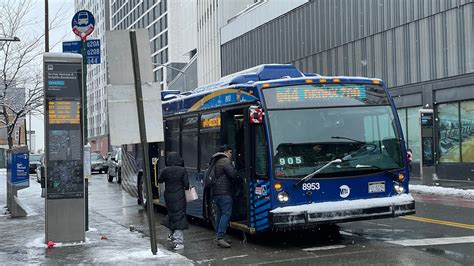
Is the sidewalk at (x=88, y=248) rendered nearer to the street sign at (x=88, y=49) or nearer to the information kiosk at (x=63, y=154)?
the information kiosk at (x=63, y=154)

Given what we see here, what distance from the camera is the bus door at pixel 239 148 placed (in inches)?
413

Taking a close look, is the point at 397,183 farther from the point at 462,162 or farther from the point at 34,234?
the point at 462,162

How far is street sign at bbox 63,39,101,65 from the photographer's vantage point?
1314 cm

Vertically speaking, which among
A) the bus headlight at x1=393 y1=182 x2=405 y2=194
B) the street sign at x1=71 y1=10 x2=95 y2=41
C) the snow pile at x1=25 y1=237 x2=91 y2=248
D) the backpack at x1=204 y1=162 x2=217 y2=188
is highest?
the street sign at x1=71 y1=10 x2=95 y2=41

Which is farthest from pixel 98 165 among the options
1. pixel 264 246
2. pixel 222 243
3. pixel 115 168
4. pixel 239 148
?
pixel 264 246

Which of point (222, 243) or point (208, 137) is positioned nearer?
point (222, 243)

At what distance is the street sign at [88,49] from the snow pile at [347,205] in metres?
5.97

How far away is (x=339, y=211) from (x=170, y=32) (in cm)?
8070

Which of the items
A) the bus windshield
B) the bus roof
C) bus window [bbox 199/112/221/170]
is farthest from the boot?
the bus roof

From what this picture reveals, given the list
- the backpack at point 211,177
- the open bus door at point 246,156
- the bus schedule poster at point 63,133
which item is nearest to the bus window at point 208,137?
the open bus door at point 246,156

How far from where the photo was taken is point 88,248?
10586 mm

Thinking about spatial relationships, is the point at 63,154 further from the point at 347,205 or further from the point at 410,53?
the point at 410,53

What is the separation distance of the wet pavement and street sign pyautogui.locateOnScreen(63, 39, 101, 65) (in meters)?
3.71

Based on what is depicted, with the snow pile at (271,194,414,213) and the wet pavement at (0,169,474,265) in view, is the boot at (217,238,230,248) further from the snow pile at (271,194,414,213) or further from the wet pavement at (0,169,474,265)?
the snow pile at (271,194,414,213)
